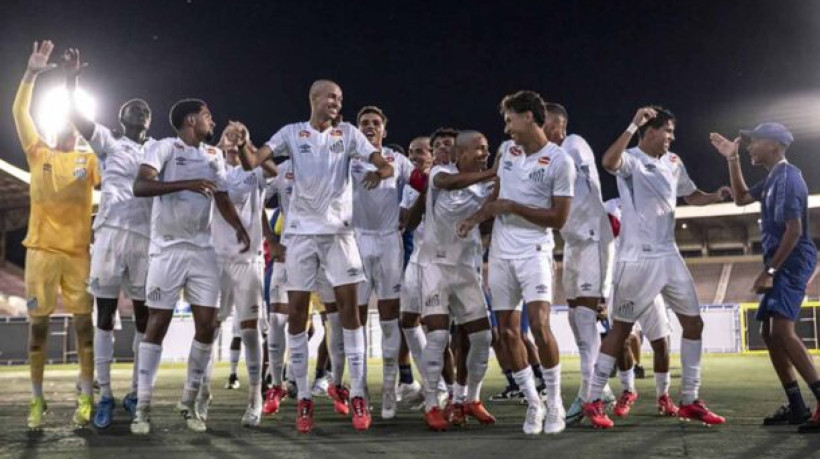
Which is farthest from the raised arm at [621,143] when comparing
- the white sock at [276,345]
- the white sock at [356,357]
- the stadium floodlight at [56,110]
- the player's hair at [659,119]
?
the stadium floodlight at [56,110]

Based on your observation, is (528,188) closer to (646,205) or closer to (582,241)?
(646,205)

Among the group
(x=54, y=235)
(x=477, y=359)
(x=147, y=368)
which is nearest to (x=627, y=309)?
(x=477, y=359)

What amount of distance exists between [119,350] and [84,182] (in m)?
14.7

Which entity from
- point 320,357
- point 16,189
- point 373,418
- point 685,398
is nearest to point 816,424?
point 685,398

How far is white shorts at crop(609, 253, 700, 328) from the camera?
21.9 feet

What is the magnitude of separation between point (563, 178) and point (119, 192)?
158 inches

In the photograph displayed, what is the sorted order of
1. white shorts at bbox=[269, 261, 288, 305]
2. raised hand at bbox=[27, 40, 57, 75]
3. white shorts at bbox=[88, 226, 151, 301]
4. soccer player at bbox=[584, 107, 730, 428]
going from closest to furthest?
soccer player at bbox=[584, 107, 730, 428]
white shorts at bbox=[88, 226, 151, 301]
raised hand at bbox=[27, 40, 57, 75]
white shorts at bbox=[269, 261, 288, 305]

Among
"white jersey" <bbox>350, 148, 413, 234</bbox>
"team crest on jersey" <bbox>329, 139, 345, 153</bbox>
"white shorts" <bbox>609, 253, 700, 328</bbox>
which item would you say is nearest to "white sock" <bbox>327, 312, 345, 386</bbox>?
"white jersey" <bbox>350, 148, 413, 234</bbox>

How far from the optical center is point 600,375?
646 centimetres

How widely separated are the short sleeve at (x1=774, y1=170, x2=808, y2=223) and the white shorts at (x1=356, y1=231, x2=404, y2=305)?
133 inches

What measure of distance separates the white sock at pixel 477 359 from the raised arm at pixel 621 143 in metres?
1.70

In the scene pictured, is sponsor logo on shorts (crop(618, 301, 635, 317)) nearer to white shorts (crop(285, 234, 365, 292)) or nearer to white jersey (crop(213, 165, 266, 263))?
white shorts (crop(285, 234, 365, 292))

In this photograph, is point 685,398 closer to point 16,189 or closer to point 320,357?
point 320,357

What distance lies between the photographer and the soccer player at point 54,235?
7.15 metres
